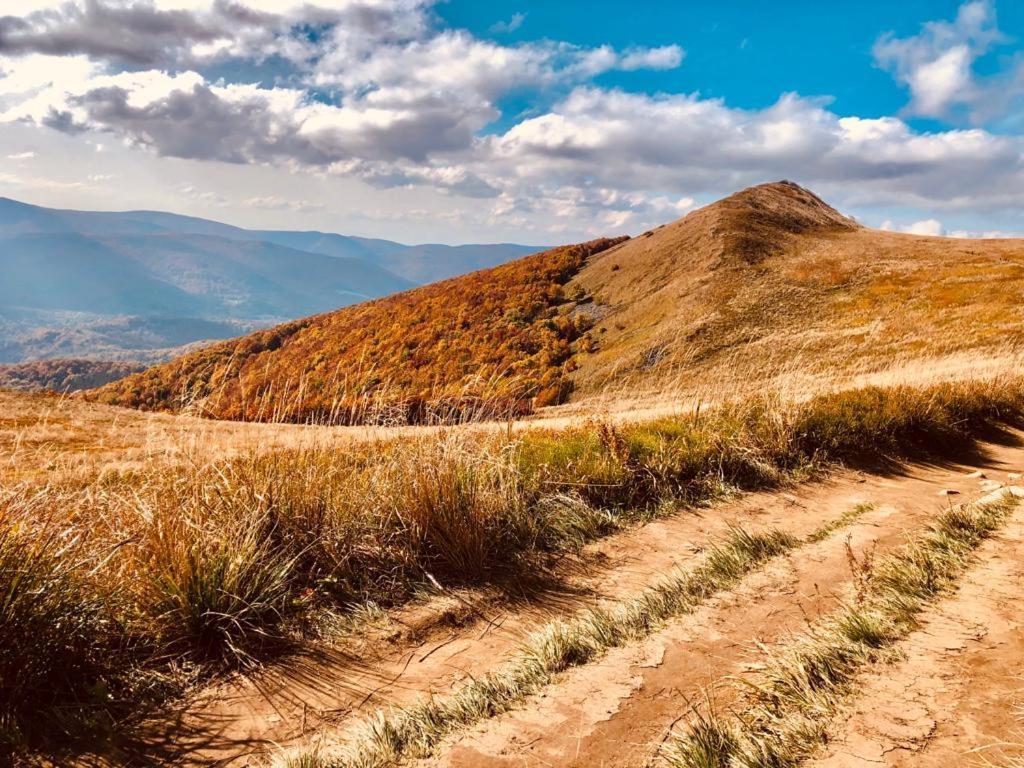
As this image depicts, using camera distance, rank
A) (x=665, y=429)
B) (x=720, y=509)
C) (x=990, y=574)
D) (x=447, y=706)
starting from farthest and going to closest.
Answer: (x=665, y=429) < (x=720, y=509) < (x=990, y=574) < (x=447, y=706)

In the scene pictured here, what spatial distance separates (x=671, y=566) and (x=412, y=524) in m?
2.26

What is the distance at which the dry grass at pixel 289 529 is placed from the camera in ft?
11.0

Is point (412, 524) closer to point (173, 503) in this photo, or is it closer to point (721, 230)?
point (173, 503)

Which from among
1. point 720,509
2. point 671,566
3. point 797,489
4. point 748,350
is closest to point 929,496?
point 797,489

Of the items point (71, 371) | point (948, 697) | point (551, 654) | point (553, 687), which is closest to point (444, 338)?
point (551, 654)

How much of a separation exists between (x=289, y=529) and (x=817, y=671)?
12.5 feet

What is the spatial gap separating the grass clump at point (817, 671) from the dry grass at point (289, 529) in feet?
7.61

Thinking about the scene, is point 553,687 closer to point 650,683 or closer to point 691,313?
point 650,683

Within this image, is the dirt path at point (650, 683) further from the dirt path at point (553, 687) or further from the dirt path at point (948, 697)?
the dirt path at point (948, 697)

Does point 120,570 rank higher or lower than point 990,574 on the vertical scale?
lower

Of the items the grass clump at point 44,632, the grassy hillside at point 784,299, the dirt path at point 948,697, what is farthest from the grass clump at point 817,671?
the grassy hillside at point 784,299

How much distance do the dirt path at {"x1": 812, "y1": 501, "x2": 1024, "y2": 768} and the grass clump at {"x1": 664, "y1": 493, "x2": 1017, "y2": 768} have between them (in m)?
0.10

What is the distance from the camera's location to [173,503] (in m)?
4.46

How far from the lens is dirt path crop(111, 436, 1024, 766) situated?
294 centimetres
